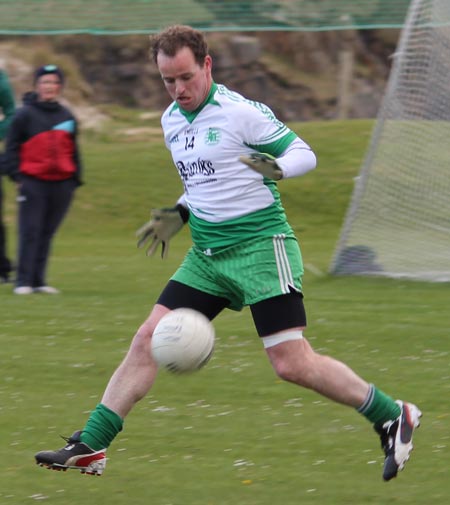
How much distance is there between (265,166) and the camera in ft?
17.4

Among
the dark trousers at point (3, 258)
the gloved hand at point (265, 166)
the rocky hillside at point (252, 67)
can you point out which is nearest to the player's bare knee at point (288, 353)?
the gloved hand at point (265, 166)

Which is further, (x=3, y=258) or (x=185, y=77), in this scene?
(x=3, y=258)

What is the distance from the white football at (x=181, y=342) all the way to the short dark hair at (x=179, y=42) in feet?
3.74

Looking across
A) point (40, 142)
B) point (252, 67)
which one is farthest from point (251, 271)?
point (252, 67)

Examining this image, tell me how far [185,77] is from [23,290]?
611cm

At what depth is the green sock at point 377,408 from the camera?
18.4 ft

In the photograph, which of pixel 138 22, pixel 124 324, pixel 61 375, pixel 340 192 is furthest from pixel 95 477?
pixel 138 22

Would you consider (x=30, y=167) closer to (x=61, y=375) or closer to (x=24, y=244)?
(x=24, y=244)

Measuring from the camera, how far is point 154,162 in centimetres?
1916

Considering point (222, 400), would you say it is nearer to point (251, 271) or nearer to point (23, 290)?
point (251, 271)

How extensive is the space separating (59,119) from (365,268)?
3343 mm

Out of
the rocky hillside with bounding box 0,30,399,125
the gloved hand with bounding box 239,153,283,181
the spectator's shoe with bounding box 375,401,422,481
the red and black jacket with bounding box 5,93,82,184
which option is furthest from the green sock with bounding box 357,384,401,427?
the rocky hillside with bounding box 0,30,399,125

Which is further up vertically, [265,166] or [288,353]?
[265,166]

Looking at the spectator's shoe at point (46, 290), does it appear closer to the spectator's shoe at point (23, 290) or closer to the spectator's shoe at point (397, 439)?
the spectator's shoe at point (23, 290)
